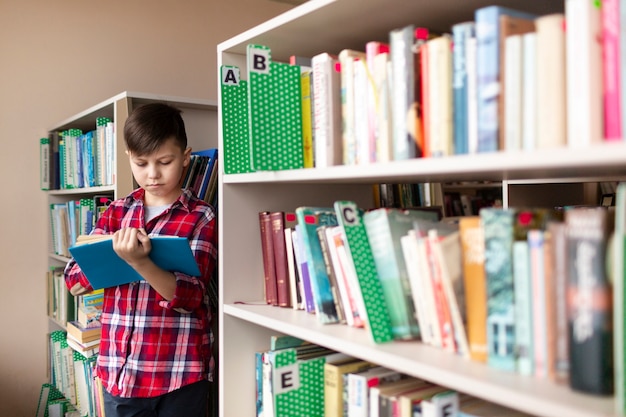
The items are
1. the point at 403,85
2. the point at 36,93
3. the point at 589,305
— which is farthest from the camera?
the point at 36,93

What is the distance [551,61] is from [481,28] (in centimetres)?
12

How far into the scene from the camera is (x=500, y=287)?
798mm

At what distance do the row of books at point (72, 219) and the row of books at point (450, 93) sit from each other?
4.76 feet

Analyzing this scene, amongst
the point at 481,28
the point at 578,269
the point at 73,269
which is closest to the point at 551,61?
the point at 481,28

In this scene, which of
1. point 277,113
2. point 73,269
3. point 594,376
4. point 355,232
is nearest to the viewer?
point 594,376

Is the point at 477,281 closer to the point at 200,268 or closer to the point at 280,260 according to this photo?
the point at 280,260

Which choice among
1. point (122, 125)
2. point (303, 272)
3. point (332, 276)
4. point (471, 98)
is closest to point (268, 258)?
point (303, 272)

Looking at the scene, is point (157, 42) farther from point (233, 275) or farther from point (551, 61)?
point (551, 61)

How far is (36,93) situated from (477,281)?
8.90 feet

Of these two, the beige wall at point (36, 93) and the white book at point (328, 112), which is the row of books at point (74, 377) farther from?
the white book at point (328, 112)

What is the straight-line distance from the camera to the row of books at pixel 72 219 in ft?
7.86

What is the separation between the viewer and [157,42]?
3166 mm

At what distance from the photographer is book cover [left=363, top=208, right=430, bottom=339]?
98cm

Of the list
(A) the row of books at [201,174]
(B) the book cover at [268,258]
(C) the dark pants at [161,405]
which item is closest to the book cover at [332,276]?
(B) the book cover at [268,258]
